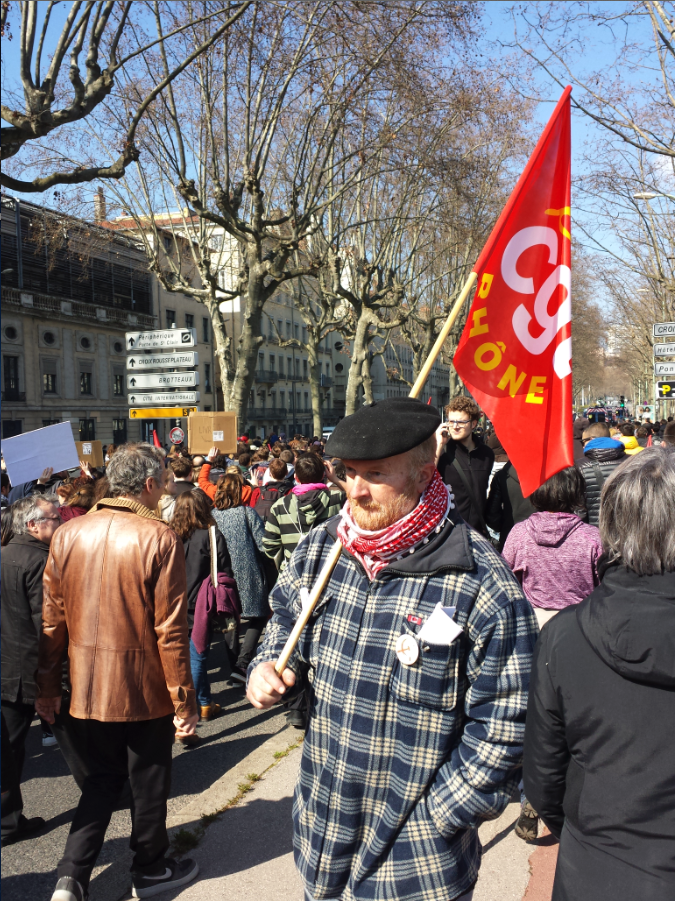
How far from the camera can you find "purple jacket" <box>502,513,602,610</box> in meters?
3.91

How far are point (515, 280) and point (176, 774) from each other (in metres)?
3.51

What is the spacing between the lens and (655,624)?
64.4 inches

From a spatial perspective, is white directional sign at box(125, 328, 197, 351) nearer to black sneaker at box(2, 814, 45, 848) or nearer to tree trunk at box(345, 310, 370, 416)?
black sneaker at box(2, 814, 45, 848)

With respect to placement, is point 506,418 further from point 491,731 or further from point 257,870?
point 257,870

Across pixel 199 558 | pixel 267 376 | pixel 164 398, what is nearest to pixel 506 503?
pixel 199 558

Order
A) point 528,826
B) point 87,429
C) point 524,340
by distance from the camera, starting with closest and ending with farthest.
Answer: point 524,340 < point 528,826 < point 87,429

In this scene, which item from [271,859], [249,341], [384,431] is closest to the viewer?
[384,431]

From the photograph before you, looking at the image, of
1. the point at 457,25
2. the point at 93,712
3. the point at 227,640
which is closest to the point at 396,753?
the point at 93,712

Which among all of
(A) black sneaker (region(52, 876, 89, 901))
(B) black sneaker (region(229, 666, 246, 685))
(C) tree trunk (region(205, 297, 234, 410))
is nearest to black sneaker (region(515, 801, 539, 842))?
(A) black sneaker (region(52, 876, 89, 901))

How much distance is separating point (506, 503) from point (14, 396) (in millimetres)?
36766

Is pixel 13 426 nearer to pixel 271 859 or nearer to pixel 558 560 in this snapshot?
pixel 271 859

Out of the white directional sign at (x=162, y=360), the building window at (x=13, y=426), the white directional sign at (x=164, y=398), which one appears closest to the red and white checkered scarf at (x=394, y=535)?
the white directional sign at (x=164, y=398)

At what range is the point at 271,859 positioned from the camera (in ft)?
11.9

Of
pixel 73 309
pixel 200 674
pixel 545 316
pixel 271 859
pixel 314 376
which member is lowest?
pixel 271 859
